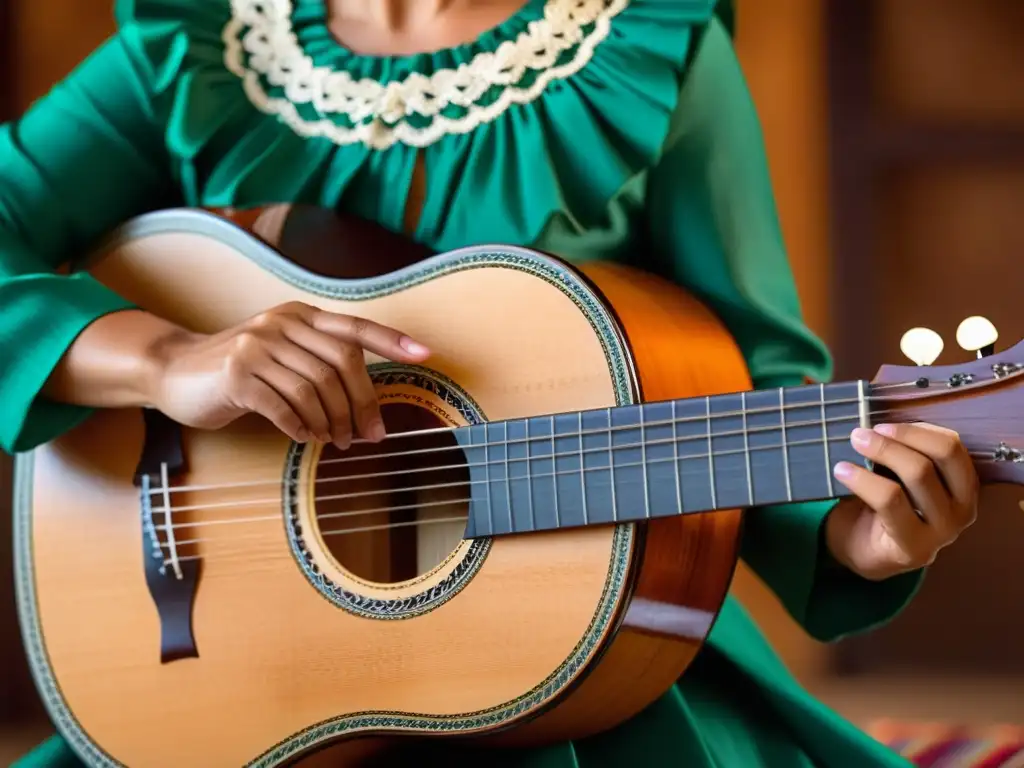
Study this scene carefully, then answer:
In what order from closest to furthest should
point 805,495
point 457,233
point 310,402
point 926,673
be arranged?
point 805,495 < point 310,402 < point 457,233 < point 926,673

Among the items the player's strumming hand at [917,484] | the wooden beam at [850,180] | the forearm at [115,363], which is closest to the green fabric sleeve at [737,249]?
the player's strumming hand at [917,484]

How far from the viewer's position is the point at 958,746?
993mm

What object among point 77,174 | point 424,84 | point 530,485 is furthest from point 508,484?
point 77,174

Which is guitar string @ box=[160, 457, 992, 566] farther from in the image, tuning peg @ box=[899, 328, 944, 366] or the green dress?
tuning peg @ box=[899, 328, 944, 366]

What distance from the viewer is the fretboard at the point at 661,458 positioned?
2.01 ft

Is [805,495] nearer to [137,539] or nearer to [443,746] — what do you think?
[443,746]

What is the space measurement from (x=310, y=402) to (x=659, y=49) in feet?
1.22

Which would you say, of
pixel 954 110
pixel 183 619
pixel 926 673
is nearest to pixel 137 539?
pixel 183 619

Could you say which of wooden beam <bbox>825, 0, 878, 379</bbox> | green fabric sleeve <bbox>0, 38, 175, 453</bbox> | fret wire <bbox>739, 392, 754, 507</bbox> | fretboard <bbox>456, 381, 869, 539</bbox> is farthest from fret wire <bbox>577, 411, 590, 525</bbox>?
wooden beam <bbox>825, 0, 878, 379</bbox>

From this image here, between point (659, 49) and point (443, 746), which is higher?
point (659, 49)

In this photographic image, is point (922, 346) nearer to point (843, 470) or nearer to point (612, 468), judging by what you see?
point (843, 470)

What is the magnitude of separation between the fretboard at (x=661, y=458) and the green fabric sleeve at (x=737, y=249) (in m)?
0.21

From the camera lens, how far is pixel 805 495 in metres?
0.61

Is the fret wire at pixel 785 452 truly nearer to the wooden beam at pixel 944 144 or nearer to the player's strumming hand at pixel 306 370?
the player's strumming hand at pixel 306 370
